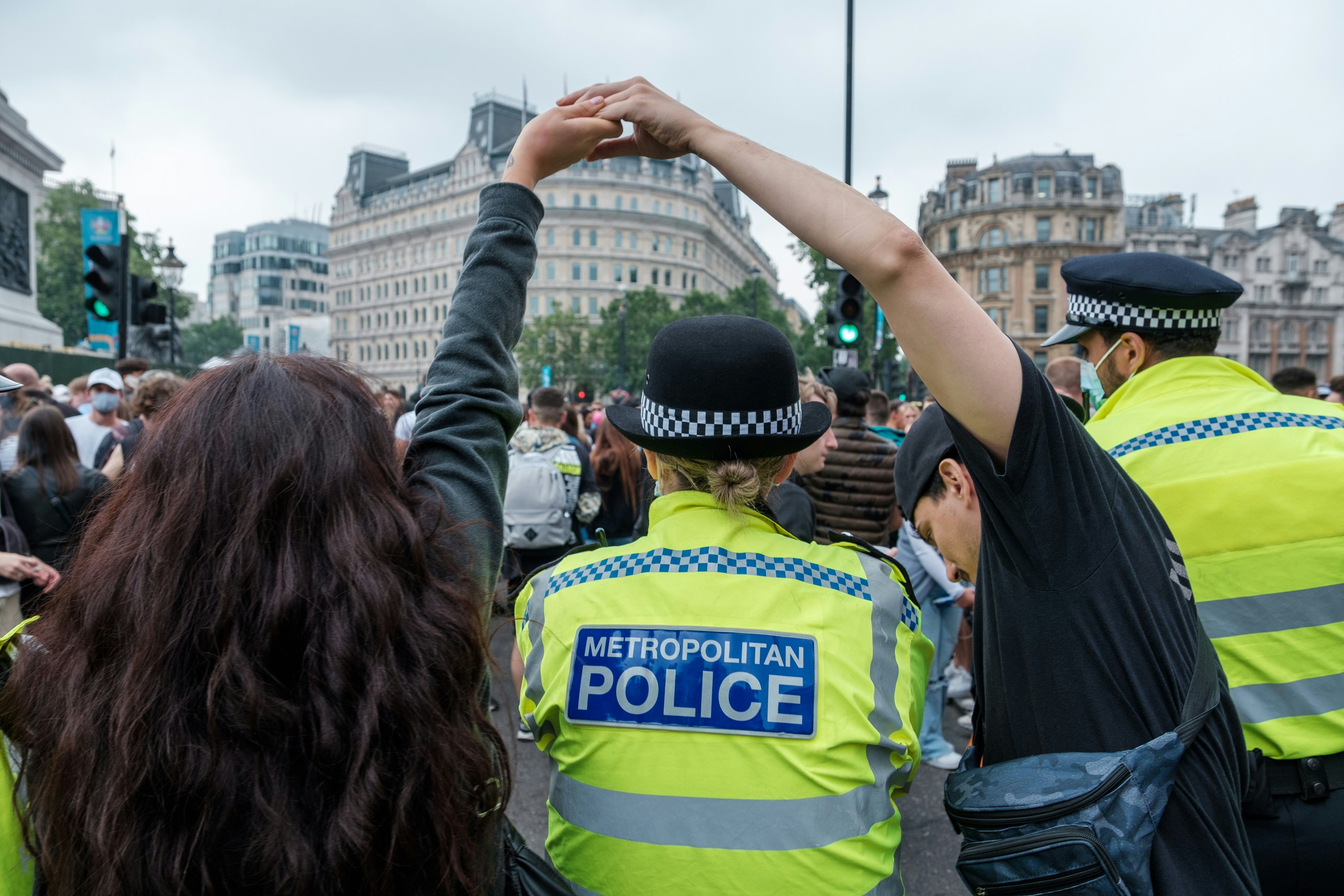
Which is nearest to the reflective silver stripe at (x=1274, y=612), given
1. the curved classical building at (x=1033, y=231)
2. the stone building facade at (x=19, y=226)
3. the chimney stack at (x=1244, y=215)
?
the stone building facade at (x=19, y=226)

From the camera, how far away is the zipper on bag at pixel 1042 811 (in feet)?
4.35

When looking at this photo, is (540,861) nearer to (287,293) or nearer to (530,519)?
(530,519)

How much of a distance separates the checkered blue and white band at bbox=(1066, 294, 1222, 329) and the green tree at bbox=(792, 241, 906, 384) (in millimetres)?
9361

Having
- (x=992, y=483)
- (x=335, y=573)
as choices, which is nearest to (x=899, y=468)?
Result: (x=992, y=483)

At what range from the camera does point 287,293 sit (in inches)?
4589

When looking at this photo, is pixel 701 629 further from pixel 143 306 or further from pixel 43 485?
pixel 143 306

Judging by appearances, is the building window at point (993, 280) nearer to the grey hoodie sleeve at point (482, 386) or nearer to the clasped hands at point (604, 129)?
the clasped hands at point (604, 129)

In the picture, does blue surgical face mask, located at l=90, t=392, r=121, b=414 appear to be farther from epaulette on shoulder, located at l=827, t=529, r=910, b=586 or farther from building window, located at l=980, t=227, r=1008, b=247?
building window, located at l=980, t=227, r=1008, b=247

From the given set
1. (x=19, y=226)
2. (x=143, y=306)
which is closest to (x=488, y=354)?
(x=143, y=306)

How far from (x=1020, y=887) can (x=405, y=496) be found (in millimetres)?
1198

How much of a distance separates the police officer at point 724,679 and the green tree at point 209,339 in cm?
11316

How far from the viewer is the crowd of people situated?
Answer: 1.00 m

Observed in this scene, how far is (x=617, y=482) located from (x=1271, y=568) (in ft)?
17.3

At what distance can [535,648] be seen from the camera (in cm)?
157
